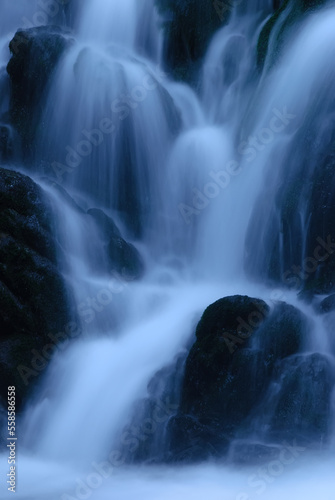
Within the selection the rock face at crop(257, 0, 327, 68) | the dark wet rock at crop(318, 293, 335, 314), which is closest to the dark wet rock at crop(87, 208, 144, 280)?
the dark wet rock at crop(318, 293, 335, 314)

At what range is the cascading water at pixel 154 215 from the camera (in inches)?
289

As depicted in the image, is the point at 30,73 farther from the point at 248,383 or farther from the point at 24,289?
the point at 248,383

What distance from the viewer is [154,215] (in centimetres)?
1190

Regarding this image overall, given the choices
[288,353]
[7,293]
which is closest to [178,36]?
[7,293]
